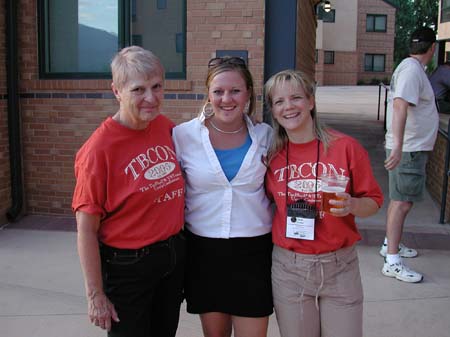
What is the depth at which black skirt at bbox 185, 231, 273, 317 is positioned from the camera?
2.45m

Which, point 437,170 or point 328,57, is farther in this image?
point 328,57

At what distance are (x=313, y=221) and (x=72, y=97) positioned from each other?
4.32 metres

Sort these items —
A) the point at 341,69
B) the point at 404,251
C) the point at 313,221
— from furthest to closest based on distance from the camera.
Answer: the point at 341,69 < the point at 404,251 < the point at 313,221

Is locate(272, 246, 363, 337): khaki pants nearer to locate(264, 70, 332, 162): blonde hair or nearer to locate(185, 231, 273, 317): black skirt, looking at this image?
locate(185, 231, 273, 317): black skirt

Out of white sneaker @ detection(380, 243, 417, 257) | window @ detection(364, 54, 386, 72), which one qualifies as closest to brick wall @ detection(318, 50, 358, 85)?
window @ detection(364, 54, 386, 72)

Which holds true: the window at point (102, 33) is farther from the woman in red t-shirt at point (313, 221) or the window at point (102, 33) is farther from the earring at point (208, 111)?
the woman in red t-shirt at point (313, 221)

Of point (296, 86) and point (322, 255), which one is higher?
point (296, 86)

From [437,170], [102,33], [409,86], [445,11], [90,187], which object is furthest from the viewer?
[445,11]

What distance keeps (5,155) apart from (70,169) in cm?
69

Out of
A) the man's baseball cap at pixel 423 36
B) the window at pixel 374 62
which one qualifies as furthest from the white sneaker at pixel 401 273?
the window at pixel 374 62

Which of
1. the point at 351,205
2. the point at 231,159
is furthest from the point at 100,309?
the point at 351,205

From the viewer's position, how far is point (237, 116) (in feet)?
8.09

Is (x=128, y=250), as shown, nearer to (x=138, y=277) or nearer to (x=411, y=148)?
(x=138, y=277)

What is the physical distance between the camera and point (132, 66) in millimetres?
2180
